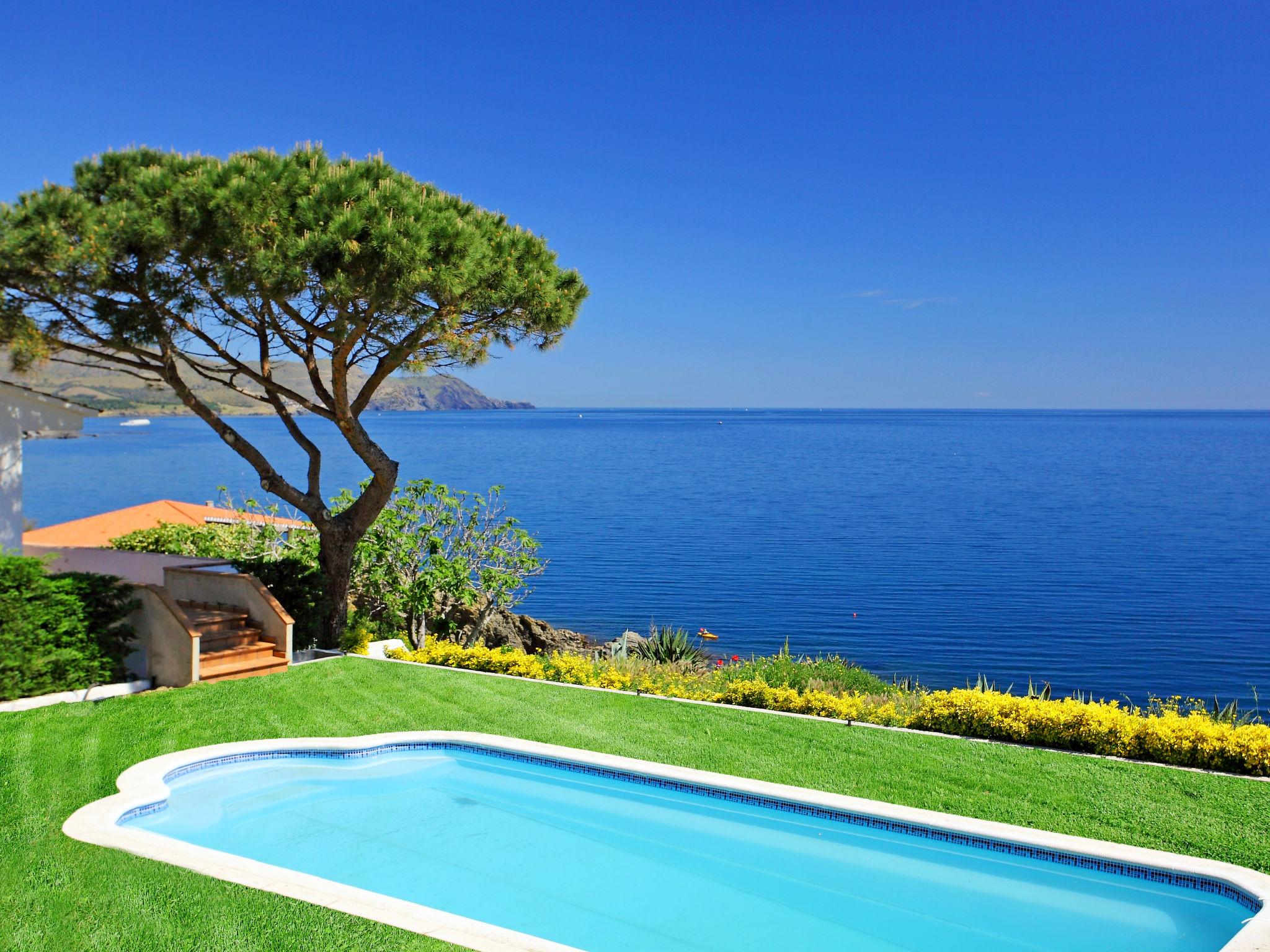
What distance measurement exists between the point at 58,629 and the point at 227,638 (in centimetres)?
226

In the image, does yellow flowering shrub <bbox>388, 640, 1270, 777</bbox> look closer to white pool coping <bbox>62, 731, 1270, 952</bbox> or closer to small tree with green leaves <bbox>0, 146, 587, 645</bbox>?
white pool coping <bbox>62, 731, 1270, 952</bbox>

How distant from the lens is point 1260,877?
19.7 ft

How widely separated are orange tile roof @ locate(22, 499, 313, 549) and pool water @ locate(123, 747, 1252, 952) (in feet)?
28.9

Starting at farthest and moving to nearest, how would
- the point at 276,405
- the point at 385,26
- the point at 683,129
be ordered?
the point at 683,129 < the point at 385,26 < the point at 276,405

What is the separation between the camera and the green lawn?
4926 millimetres

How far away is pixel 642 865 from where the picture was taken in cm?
726

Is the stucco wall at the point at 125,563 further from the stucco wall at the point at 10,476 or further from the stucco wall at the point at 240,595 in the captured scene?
the stucco wall at the point at 10,476

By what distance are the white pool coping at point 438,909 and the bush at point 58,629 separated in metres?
2.44

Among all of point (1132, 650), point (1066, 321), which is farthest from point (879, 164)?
point (1132, 650)

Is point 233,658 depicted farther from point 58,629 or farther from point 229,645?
point 58,629

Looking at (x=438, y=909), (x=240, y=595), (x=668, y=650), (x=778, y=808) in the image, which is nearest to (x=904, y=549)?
(x=668, y=650)

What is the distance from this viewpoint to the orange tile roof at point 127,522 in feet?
54.5

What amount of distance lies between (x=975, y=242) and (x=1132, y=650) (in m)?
57.6

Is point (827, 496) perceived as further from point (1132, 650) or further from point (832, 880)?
point (832, 880)
